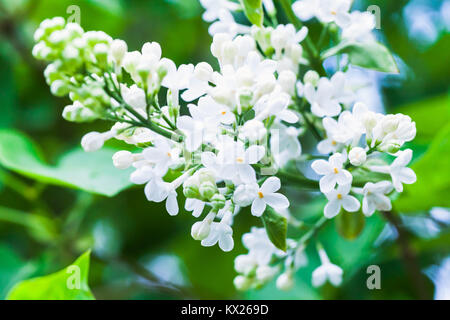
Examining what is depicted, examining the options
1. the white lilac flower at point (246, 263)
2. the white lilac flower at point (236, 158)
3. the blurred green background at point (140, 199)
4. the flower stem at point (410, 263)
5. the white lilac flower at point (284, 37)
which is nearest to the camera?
the white lilac flower at point (236, 158)

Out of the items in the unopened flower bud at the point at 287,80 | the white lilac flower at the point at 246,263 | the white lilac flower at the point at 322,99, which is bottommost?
the white lilac flower at the point at 246,263

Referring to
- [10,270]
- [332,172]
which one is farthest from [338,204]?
[10,270]

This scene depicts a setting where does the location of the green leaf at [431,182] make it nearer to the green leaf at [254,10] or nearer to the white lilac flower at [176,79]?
the green leaf at [254,10]

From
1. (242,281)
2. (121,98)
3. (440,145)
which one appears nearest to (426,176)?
(440,145)

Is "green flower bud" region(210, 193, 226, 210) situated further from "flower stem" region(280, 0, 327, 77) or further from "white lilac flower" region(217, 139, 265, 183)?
"flower stem" region(280, 0, 327, 77)

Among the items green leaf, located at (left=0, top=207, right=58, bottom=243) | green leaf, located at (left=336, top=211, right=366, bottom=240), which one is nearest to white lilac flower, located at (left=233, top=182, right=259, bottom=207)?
green leaf, located at (left=336, top=211, right=366, bottom=240)

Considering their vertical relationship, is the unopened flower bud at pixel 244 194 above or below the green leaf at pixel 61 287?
above

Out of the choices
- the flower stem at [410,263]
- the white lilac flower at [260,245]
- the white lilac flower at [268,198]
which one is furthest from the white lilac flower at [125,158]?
the flower stem at [410,263]
